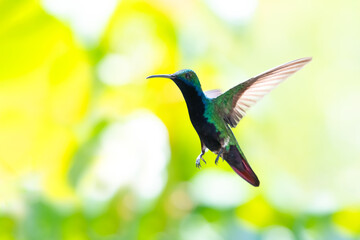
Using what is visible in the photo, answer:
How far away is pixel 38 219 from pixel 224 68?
68 centimetres

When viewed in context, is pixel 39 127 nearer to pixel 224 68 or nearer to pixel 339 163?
pixel 224 68

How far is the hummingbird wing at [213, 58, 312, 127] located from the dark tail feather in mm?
24

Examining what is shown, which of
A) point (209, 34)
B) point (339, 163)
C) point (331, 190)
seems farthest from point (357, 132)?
point (209, 34)

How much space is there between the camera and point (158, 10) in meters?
1.29

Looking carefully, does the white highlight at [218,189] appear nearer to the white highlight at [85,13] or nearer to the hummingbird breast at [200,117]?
the white highlight at [85,13]

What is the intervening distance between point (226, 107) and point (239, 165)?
52mm

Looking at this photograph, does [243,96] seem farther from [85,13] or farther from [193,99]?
[85,13]

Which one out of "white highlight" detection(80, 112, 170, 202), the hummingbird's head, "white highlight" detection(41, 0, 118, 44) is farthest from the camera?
"white highlight" detection(80, 112, 170, 202)

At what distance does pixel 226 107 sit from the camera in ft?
1.28

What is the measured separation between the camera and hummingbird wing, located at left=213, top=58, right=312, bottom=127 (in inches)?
14.1

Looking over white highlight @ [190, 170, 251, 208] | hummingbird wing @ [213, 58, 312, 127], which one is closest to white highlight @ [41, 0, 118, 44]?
white highlight @ [190, 170, 251, 208]

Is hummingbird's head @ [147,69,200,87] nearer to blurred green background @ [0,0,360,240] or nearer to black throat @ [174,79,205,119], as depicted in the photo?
black throat @ [174,79,205,119]

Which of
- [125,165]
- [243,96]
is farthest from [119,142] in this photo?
[243,96]

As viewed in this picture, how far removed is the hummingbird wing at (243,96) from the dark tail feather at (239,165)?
2 cm
